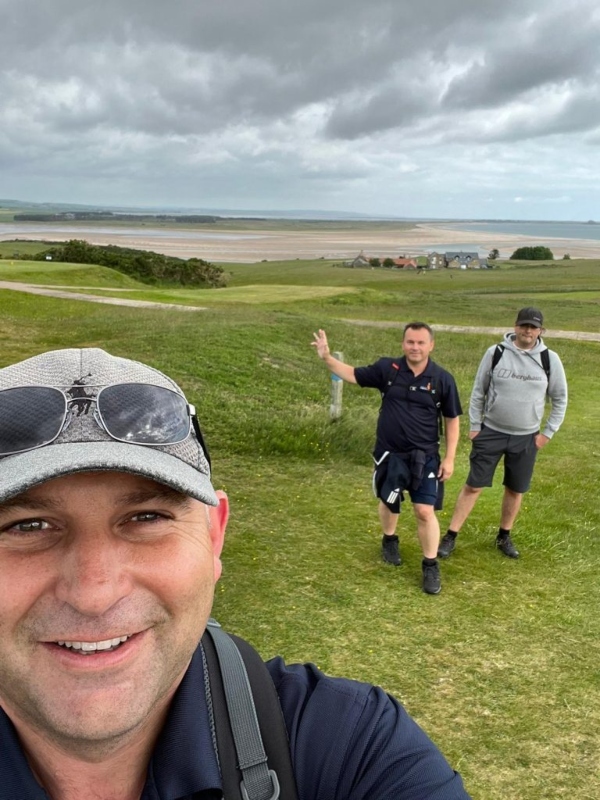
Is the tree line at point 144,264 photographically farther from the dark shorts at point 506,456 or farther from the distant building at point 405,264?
the distant building at point 405,264

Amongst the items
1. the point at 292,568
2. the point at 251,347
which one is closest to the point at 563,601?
the point at 292,568

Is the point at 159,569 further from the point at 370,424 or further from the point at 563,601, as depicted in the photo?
the point at 370,424

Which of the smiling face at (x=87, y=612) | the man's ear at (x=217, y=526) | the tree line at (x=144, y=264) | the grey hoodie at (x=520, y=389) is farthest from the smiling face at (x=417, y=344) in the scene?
the tree line at (x=144, y=264)

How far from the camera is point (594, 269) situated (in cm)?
8362

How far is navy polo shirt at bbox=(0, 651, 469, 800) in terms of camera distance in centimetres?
130

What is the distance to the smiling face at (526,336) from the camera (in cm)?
576

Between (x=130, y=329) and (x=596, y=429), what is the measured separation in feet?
34.2

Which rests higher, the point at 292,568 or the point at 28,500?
the point at 28,500

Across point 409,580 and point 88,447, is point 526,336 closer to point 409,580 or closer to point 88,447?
point 409,580

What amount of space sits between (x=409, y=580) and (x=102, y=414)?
4.77 m

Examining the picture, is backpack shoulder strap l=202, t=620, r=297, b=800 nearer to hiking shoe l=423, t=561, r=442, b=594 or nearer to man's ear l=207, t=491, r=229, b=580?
man's ear l=207, t=491, r=229, b=580

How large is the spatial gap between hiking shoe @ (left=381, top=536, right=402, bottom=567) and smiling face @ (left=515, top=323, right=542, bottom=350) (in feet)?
6.80

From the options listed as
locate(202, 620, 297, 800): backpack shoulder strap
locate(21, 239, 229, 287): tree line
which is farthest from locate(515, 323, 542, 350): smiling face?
locate(21, 239, 229, 287): tree line

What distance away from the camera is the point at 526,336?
19.0 feet
